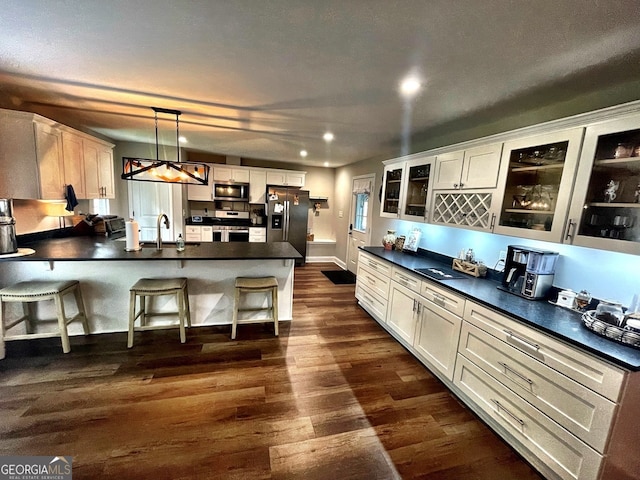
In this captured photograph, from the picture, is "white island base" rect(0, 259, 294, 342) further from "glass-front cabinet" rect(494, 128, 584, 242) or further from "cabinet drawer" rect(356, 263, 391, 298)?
"glass-front cabinet" rect(494, 128, 584, 242)

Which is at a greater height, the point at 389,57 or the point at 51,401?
the point at 389,57

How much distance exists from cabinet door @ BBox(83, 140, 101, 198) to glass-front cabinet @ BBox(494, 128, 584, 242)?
489 centimetres

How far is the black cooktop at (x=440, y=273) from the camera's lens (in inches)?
98.9

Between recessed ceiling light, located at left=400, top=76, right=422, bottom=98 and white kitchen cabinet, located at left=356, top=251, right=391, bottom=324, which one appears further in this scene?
white kitchen cabinet, located at left=356, top=251, right=391, bottom=324

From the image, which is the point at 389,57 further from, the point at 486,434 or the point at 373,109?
the point at 486,434

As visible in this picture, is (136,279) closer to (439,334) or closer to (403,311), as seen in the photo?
(403,311)

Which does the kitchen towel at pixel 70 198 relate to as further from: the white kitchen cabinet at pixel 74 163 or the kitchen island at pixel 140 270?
the kitchen island at pixel 140 270

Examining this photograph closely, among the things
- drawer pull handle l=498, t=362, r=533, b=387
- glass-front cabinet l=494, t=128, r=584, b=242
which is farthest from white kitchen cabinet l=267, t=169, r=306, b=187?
drawer pull handle l=498, t=362, r=533, b=387

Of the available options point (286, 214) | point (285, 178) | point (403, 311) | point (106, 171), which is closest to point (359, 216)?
point (286, 214)

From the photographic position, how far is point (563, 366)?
148 centimetres

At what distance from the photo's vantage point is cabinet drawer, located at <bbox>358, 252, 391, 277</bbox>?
321 cm

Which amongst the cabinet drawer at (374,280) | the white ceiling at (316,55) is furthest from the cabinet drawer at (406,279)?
the white ceiling at (316,55)

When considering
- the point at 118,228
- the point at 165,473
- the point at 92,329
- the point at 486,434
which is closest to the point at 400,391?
the point at 486,434

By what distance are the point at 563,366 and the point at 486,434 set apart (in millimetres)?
816
